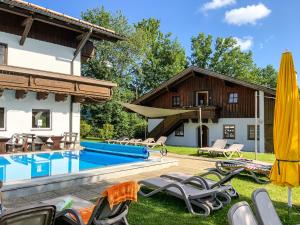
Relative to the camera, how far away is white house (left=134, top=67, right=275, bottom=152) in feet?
76.4

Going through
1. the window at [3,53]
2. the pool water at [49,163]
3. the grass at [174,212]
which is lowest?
the grass at [174,212]

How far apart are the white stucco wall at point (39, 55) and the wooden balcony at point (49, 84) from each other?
1.99 metres

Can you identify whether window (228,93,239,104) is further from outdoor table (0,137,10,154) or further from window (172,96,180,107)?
outdoor table (0,137,10,154)

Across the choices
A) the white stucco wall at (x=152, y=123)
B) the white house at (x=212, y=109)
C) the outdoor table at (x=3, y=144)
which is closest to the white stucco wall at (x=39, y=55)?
the outdoor table at (x=3, y=144)

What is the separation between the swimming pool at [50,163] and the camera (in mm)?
10508

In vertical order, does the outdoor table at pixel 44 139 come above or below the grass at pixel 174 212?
above

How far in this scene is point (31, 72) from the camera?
45.9ft

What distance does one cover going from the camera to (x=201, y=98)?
2855 cm

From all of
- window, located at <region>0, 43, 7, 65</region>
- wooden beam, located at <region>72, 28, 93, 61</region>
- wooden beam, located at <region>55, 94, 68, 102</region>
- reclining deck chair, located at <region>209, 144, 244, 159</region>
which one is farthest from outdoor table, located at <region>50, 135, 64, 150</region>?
reclining deck chair, located at <region>209, 144, 244, 159</region>

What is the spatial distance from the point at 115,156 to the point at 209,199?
393 inches


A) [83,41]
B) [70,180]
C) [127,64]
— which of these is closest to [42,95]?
[83,41]

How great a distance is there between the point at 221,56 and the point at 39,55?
126 feet

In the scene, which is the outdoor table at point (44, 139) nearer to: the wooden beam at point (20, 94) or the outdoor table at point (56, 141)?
the outdoor table at point (56, 141)

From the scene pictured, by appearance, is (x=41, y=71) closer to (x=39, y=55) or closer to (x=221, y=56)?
(x=39, y=55)
